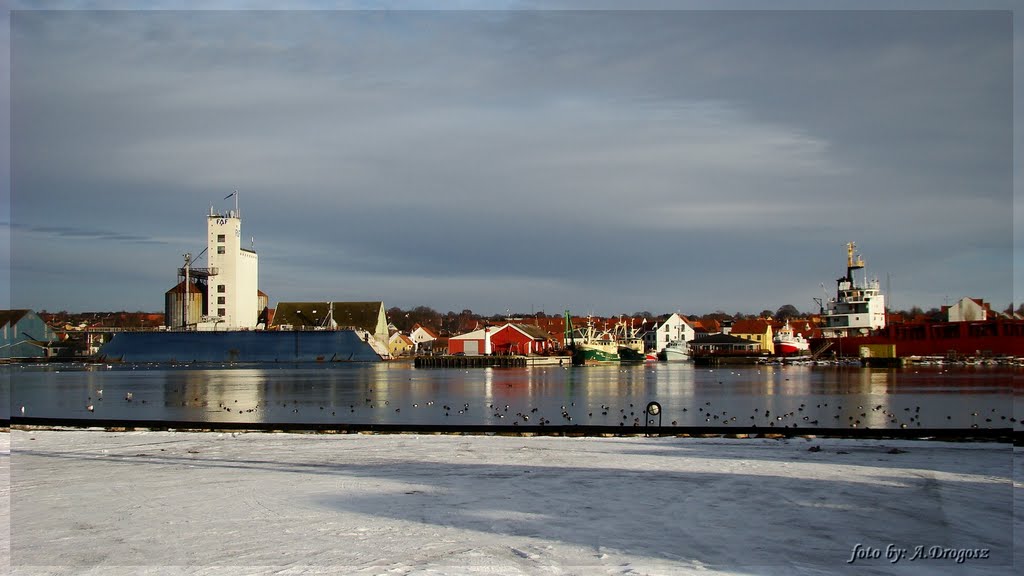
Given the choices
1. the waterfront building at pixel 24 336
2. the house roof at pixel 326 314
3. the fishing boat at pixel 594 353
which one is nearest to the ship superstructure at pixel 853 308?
the fishing boat at pixel 594 353

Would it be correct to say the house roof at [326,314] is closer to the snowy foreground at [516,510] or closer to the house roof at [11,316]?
the house roof at [11,316]

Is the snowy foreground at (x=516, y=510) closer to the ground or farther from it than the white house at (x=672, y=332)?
closer to the ground

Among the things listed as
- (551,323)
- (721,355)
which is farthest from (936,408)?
(551,323)

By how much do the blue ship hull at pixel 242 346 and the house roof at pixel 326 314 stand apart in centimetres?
615

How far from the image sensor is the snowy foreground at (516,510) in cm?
584

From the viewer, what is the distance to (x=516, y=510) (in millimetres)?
7504

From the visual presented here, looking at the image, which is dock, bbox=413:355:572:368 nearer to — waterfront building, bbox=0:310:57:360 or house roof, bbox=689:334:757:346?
house roof, bbox=689:334:757:346

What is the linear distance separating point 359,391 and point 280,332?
4295 centimetres

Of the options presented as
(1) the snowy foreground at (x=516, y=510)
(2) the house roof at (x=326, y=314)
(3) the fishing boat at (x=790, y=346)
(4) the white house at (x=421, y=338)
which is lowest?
(1) the snowy foreground at (x=516, y=510)

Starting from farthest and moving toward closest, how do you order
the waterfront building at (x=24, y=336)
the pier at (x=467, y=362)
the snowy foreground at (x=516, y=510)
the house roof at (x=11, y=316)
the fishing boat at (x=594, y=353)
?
the waterfront building at (x=24, y=336) → the house roof at (x=11, y=316) → the fishing boat at (x=594, y=353) → the pier at (x=467, y=362) → the snowy foreground at (x=516, y=510)

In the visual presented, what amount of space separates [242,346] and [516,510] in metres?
74.5

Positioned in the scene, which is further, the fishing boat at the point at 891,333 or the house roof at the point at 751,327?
the house roof at the point at 751,327

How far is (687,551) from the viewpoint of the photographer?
6016 millimetres

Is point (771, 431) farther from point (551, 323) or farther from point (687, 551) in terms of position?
point (551, 323)
